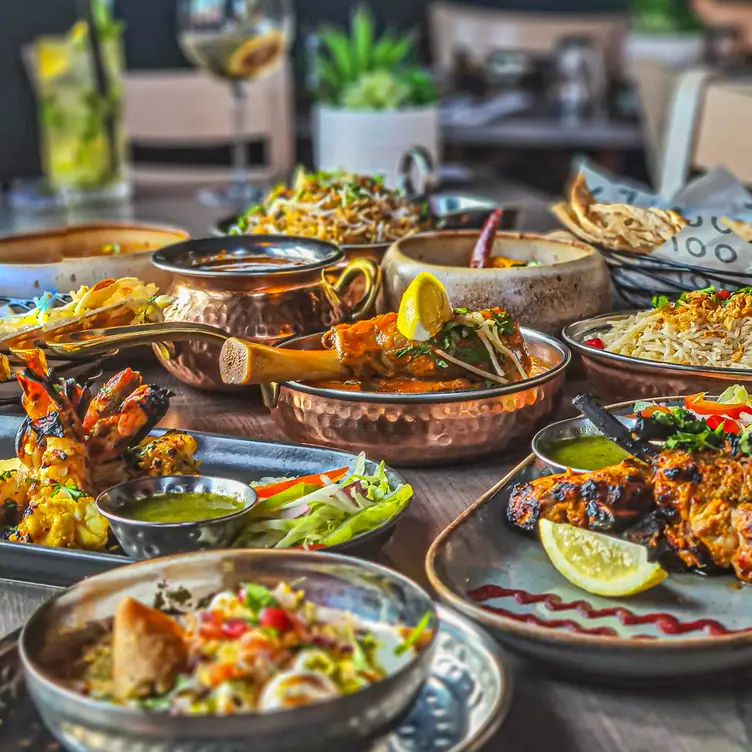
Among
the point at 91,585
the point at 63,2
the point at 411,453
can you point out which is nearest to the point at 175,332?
the point at 411,453

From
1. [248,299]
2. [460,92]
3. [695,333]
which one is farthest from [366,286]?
[460,92]

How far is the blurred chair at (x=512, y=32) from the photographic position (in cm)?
819

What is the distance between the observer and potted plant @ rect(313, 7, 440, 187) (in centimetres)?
307

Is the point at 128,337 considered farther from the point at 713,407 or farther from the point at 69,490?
the point at 713,407

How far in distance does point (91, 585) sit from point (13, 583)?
25cm

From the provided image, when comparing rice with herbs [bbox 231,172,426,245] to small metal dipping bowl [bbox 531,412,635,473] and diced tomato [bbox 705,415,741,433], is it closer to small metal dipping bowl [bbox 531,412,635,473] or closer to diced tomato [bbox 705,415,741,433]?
small metal dipping bowl [bbox 531,412,635,473]

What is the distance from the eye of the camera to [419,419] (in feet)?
4.02

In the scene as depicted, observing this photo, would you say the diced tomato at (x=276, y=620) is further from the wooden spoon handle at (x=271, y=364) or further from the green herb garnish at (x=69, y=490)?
the wooden spoon handle at (x=271, y=364)

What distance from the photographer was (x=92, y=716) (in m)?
0.65

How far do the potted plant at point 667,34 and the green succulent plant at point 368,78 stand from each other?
374cm

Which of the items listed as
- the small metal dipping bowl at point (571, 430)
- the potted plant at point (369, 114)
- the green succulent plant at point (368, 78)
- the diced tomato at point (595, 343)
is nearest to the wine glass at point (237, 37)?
the potted plant at point (369, 114)

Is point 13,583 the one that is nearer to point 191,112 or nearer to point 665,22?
point 191,112

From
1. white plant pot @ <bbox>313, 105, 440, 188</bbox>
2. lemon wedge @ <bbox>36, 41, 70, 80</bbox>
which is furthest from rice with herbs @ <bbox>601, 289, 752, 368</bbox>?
lemon wedge @ <bbox>36, 41, 70, 80</bbox>

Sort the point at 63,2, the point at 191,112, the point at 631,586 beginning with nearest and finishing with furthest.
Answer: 1. the point at 631,586
2. the point at 191,112
3. the point at 63,2
